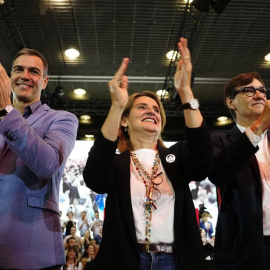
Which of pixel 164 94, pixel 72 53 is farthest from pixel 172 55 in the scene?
pixel 72 53

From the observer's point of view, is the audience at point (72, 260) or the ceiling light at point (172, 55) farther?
the audience at point (72, 260)

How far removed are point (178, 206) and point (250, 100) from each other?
0.80 meters

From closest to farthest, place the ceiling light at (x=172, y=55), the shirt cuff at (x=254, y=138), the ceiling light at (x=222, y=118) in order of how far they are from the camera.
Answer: the shirt cuff at (x=254, y=138), the ceiling light at (x=172, y=55), the ceiling light at (x=222, y=118)

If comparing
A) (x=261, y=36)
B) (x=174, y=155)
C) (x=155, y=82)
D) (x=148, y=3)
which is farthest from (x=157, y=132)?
(x=155, y=82)

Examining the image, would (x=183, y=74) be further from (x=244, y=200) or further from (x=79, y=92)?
(x=79, y=92)

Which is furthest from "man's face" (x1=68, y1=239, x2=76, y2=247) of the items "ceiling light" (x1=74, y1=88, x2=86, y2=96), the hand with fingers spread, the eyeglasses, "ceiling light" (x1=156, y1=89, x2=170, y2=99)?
the hand with fingers spread

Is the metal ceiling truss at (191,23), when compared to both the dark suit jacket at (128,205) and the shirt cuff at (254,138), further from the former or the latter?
the dark suit jacket at (128,205)

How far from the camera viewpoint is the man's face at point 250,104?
2.01 meters

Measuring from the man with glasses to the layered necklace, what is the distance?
290 millimetres

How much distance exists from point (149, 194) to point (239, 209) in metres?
0.44

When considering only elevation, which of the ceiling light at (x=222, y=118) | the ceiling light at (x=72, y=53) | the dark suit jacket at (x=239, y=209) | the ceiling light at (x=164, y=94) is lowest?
the dark suit jacket at (x=239, y=209)

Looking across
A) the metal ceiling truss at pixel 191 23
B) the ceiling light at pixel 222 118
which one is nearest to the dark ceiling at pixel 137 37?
the metal ceiling truss at pixel 191 23

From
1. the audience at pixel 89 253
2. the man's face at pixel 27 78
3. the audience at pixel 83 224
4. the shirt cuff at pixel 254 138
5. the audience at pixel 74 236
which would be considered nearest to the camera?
the shirt cuff at pixel 254 138

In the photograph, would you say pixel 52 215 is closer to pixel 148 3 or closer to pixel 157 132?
pixel 157 132
